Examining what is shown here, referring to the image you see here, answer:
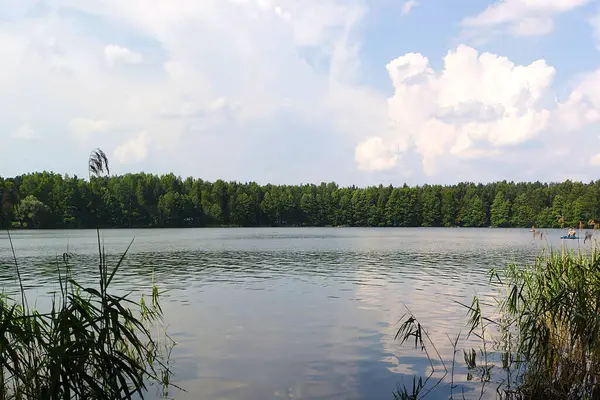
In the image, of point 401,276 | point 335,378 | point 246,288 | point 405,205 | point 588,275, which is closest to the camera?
point 588,275

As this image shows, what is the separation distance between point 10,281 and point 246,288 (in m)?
14.4

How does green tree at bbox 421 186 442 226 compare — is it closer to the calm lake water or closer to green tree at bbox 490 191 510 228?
green tree at bbox 490 191 510 228

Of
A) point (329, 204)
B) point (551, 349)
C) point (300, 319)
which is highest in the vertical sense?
point (329, 204)

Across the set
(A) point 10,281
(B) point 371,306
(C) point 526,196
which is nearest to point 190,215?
(C) point 526,196

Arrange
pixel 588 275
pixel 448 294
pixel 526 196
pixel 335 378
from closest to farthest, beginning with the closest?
pixel 588 275 < pixel 335 378 < pixel 448 294 < pixel 526 196

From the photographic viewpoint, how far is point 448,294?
81.8 feet

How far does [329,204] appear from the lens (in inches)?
7170

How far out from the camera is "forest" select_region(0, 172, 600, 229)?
465 ft

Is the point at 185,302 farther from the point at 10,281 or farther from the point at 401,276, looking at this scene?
the point at 401,276

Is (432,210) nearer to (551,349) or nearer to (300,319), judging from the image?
(300,319)

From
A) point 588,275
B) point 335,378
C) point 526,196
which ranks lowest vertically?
point 335,378

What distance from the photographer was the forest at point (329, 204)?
5581 inches

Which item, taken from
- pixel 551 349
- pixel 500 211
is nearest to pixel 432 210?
pixel 500 211

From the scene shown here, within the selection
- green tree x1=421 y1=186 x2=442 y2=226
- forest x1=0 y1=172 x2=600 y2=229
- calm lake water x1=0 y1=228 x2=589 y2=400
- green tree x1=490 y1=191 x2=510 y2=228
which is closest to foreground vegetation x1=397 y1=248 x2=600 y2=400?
calm lake water x1=0 y1=228 x2=589 y2=400
